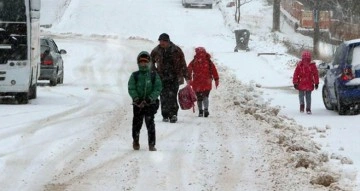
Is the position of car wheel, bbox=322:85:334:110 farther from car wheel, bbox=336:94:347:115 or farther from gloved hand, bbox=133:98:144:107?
gloved hand, bbox=133:98:144:107

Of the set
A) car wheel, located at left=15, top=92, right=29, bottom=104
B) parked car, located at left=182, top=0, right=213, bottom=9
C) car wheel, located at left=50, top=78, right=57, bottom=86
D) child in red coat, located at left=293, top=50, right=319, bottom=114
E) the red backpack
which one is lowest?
car wheel, located at left=50, top=78, right=57, bottom=86

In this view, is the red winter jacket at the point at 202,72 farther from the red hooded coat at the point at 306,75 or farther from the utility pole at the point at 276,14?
the utility pole at the point at 276,14

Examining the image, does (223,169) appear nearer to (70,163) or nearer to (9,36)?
(70,163)

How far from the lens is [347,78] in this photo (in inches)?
666

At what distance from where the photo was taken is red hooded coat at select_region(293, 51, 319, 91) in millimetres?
17766

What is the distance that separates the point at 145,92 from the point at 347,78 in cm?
597

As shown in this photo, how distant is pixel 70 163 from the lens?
36.4 ft

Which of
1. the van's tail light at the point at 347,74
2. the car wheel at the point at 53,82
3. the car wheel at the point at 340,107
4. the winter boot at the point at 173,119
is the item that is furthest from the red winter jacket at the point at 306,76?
the car wheel at the point at 53,82

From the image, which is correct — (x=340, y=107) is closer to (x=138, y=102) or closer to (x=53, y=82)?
(x=138, y=102)

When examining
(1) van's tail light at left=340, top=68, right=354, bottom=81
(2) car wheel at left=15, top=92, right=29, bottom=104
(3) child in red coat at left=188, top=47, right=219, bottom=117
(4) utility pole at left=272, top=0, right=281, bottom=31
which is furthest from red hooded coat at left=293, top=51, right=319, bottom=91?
(4) utility pole at left=272, top=0, right=281, bottom=31

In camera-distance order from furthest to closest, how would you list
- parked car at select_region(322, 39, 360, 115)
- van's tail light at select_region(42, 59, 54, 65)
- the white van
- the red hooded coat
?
van's tail light at select_region(42, 59, 54, 65)
the white van
the red hooded coat
parked car at select_region(322, 39, 360, 115)

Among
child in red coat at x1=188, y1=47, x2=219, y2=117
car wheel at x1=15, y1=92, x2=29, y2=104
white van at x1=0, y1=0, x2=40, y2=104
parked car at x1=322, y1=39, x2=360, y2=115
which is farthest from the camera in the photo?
car wheel at x1=15, y1=92, x2=29, y2=104

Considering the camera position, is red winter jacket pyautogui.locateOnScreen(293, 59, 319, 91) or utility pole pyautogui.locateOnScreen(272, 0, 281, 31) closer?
red winter jacket pyautogui.locateOnScreen(293, 59, 319, 91)

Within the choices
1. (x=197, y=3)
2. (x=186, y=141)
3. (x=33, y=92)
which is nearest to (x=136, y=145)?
(x=186, y=141)
